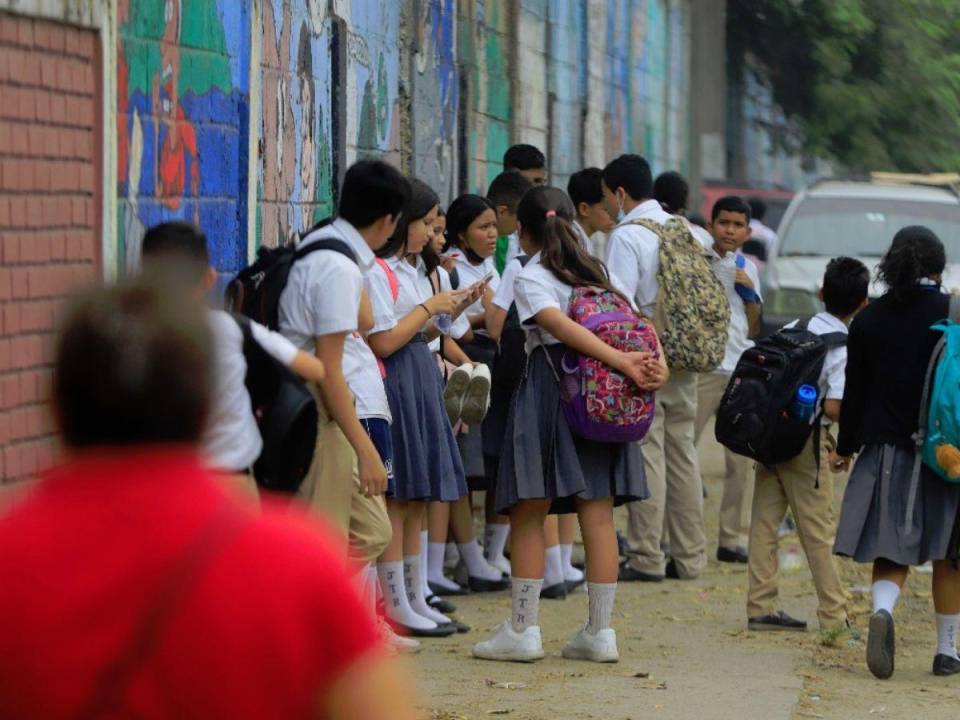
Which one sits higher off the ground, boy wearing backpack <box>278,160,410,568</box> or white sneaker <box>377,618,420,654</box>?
boy wearing backpack <box>278,160,410,568</box>

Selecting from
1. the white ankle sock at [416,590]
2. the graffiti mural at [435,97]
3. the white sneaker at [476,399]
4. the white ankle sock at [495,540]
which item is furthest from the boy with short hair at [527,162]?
the white ankle sock at [416,590]

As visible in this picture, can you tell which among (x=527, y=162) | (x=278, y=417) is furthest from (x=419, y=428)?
(x=527, y=162)

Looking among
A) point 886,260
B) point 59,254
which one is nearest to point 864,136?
point 886,260

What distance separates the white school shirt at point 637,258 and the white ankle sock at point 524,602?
2.26 m

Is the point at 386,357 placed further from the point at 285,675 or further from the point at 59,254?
the point at 285,675

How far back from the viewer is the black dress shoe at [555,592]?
8797mm

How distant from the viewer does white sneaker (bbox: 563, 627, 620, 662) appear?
7.21m

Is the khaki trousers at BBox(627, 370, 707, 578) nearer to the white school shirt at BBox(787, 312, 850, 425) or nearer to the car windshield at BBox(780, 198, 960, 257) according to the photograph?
the white school shirt at BBox(787, 312, 850, 425)

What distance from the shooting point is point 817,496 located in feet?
26.4

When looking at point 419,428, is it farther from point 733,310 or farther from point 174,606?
point 174,606

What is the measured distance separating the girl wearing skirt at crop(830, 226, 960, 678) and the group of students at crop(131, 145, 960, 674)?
0.04ft

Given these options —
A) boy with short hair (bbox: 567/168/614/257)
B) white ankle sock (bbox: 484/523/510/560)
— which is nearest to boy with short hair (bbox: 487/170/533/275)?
boy with short hair (bbox: 567/168/614/257)

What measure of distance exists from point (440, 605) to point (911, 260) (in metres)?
2.58

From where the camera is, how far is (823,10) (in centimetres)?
2667
